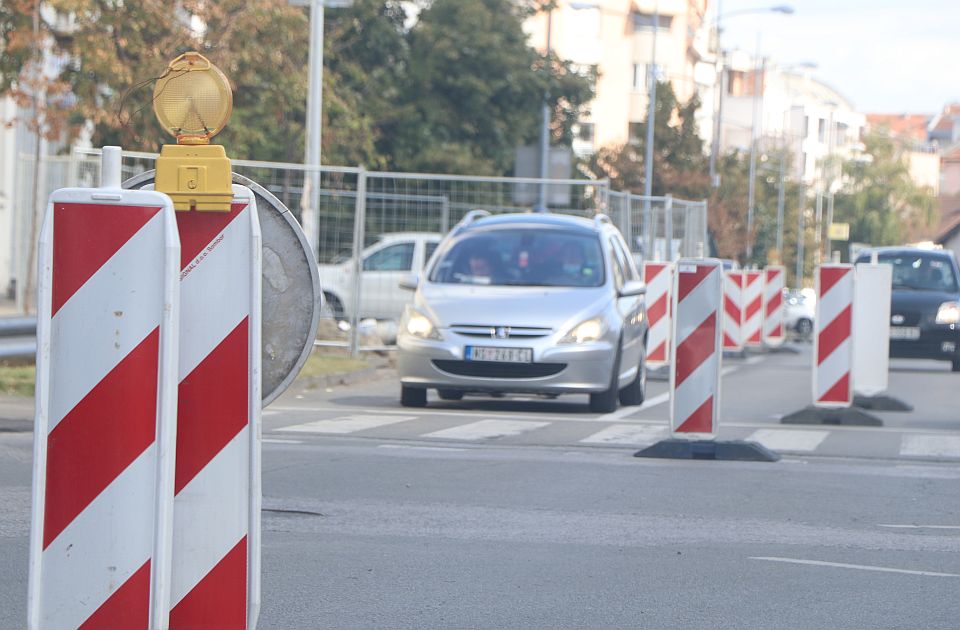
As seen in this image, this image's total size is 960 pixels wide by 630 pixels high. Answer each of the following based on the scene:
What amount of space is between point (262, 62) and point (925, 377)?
10595mm

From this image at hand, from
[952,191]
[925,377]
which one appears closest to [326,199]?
[925,377]

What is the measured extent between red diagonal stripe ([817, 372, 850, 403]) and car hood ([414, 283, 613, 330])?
205 centimetres

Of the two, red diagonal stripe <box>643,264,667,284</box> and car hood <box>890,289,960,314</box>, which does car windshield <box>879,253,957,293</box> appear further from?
red diagonal stripe <box>643,264,667,284</box>

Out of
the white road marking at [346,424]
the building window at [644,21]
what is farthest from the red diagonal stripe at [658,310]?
the building window at [644,21]

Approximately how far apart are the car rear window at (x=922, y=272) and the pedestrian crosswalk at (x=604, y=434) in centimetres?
1334

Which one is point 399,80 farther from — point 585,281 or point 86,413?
point 86,413

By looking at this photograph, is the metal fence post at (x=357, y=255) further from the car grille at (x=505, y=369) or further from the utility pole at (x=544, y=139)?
the car grille at (x=505, y=369)

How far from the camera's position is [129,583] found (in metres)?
3.71

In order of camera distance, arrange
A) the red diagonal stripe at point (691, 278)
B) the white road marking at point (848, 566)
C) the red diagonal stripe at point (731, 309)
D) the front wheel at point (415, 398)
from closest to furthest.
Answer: the white road marking at point (848, 566) < the red diagonal stripe at point (691, 278) < the front wheel at point (415, 398) < the red diagonal stripe at point (731, 309)

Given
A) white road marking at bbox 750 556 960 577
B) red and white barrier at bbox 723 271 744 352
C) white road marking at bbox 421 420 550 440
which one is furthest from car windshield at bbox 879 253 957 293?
white road marking at bbox 750 556 960 577

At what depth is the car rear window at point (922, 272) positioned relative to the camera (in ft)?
86.4

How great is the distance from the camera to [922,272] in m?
26.6

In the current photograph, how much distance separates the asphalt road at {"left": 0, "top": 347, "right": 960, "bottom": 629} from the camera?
19.4 feet

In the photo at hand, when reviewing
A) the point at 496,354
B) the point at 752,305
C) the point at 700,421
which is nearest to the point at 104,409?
the point at 700,421
